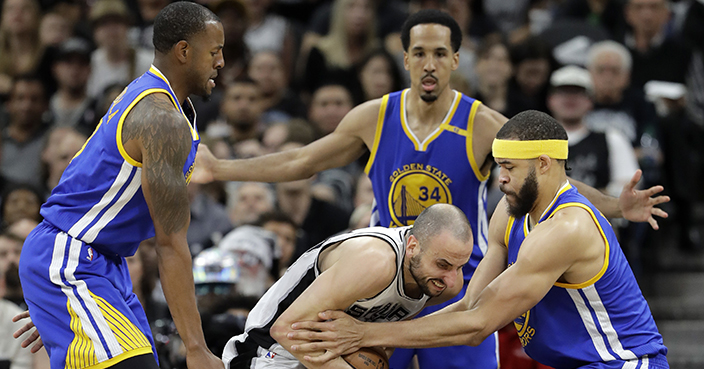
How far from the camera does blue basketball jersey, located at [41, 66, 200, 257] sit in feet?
12.4

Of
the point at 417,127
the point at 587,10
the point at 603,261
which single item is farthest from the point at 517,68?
the point at 603,261

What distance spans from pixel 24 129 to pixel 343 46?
3649 millimetres

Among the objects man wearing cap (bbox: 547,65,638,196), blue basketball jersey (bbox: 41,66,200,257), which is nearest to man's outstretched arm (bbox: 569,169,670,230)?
man wearing cap (bbox: 547,65,638,196)

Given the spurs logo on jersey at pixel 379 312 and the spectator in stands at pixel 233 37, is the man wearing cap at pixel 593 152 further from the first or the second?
the spectator in stands at pixel 233 37

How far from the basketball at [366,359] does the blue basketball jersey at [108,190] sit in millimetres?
1207

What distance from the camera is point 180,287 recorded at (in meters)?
3.74

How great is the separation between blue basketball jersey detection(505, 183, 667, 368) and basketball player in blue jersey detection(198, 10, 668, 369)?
850 mm

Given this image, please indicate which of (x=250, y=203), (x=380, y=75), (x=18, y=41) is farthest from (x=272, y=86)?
(x=18, y=41)

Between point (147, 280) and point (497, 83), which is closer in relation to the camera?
point (147, 280)

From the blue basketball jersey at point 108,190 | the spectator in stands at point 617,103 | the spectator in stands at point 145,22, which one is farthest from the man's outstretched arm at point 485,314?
the spectator in stands at point 145,22

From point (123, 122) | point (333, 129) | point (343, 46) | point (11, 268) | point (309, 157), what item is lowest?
point (11, 268)

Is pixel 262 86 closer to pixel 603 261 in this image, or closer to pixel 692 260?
pixel 692 260

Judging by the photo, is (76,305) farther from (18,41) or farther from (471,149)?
(18,41)

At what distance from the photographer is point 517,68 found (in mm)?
9172
